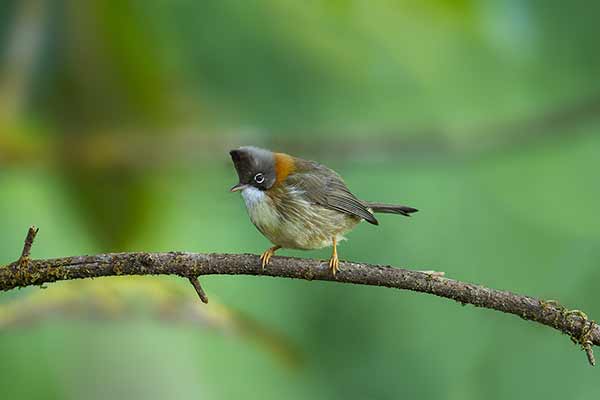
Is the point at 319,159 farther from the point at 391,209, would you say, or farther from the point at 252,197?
the point at 252,197

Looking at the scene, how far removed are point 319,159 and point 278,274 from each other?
268 centimetres

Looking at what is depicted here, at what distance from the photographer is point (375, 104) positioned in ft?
27.8

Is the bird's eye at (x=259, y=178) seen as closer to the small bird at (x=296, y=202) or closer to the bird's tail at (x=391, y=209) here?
the small bird at (x=296, y=202)

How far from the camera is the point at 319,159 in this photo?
4723mm

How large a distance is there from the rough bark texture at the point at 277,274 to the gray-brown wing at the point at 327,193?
0.80 meters

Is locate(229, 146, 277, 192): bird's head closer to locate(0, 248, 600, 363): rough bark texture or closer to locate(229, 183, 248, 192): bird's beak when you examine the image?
locate(229, 183, 248, 192): bird's beak

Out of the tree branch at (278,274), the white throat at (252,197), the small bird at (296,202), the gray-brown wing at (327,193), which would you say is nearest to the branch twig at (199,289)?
the tree branch at (278,274)

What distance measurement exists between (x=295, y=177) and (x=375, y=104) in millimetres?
5728

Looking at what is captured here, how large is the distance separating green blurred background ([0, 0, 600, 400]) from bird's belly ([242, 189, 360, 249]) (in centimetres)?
37

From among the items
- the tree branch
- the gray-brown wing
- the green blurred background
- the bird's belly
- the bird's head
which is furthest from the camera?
the green blurred background

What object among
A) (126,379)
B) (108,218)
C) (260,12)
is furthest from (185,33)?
(126,379)

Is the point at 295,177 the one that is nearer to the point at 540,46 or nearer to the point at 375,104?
the point at 540,46

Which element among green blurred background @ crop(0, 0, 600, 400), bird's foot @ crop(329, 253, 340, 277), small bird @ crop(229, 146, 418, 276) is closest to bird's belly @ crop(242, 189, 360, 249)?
small bird @ crop(229, 146, 418, 276)

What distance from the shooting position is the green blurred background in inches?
189
